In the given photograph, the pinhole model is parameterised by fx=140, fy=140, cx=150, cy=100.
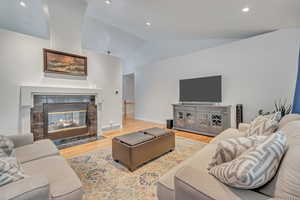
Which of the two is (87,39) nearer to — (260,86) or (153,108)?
(153,108)

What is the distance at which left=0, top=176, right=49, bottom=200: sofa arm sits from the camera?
813mm

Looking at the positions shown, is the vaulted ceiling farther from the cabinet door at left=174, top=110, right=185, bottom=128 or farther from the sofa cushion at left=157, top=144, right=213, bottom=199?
the sofa cushion at left=157, top=144, right=213, bottom=199

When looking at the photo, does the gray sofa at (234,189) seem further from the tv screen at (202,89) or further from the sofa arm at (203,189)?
the tv screen at (202,89)

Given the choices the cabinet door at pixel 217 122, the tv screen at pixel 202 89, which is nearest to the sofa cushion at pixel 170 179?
the cabinet door at pixel 217 122

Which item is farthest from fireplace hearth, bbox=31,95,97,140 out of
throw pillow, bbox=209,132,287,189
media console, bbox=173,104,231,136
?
throw pillow, bbox=209,132,287,189

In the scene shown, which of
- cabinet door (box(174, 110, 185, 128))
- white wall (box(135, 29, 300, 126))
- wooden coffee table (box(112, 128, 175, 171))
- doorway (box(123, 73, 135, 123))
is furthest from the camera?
doorway (box(123, 73, 135, 123))

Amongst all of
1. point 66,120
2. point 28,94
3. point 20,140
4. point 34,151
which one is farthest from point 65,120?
point 34,151

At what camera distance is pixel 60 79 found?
3381 millimetres

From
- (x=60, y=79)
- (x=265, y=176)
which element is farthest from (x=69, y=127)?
(x=265, y=176)

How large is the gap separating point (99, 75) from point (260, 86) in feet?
14.2

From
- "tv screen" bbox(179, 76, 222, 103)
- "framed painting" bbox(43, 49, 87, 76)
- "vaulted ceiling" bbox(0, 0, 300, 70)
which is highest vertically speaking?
"vaulted ceiling" bbox(0, 0, 300, 70)

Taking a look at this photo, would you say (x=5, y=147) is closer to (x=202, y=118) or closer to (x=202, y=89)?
(x=202, y=118)

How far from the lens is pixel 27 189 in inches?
33.8

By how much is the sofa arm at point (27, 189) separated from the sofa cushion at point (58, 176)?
5.3 inches
